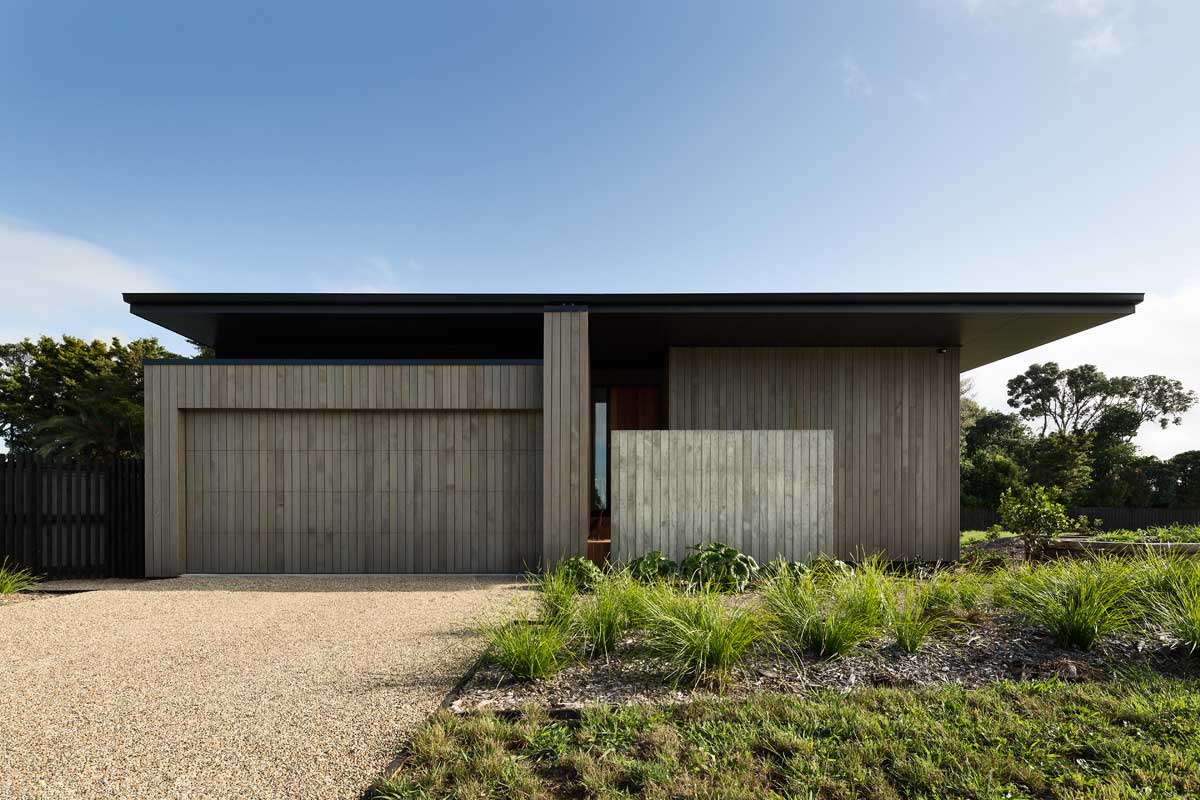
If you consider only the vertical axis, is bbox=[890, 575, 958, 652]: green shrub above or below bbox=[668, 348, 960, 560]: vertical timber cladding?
below

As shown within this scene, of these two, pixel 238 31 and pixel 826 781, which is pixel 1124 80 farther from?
pixel 238 31

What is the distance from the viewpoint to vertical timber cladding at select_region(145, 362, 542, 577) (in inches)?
323

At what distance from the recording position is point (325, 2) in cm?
882

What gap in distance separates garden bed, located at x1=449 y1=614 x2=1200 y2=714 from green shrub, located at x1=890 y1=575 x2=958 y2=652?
88 mm

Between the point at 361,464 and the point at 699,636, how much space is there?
6162 mm

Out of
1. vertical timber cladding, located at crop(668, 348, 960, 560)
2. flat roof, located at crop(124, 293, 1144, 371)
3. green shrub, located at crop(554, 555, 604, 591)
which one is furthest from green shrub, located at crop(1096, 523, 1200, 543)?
green shrub, located at crop(554, 555, 604, 591)

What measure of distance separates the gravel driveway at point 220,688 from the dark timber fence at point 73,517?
162 cm

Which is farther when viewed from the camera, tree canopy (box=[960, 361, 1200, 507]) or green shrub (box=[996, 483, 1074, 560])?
tree canopy (box=[960, 361, 1200, 507])

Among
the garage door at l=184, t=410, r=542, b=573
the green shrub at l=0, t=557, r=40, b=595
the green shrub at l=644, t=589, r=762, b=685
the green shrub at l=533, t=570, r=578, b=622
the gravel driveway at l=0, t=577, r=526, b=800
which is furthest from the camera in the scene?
the garage door at l=184, t=410, r=542, b=573

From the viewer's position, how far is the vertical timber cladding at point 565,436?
7.79 metres

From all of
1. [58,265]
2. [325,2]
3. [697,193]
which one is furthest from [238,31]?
[58,265]

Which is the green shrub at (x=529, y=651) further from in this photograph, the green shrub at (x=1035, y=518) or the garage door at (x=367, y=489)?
the green shrub at (x=1035, y=518)

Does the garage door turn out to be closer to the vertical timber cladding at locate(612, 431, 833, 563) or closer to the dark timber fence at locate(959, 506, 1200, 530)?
the vertical timber cladding at locate(612, 431, 833, 563)

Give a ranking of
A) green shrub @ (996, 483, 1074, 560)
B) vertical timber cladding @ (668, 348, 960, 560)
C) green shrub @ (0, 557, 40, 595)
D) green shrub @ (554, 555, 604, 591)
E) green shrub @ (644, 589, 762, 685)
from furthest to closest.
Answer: vertical timber cladding @ (668, 348, 960, 560) → green shrub @ (996, 483, 1074, 560) → green shrub @ (0, 557, 40, 595) → green shrub @ (554, 555, 604, 591) → green shrub @ (644, 589, 762, 685)
